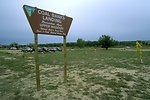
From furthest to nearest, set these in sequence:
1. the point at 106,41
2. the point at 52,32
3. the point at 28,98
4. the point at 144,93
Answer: the point at 106,41, the point at 52,32, the point at 144,93, the point at 28,98

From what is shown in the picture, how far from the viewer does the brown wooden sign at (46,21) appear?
18.3ft

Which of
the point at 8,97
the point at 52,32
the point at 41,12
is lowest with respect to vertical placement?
the point at 8,97

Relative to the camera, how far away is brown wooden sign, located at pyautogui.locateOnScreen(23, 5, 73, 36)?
5577mm

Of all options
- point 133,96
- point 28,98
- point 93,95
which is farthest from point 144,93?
point 28,98

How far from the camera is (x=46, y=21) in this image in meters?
6.17

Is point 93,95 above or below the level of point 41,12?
below

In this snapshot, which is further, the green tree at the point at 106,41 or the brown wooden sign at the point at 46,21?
the green tree at the point at 106,41

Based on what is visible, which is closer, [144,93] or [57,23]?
[144,93]

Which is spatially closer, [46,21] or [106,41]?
[46,21]

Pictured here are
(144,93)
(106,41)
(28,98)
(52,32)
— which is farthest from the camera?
(106,41)

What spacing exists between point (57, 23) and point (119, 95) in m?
3.60

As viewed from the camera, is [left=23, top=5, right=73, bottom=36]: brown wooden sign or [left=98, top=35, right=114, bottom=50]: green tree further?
[left=98, top=35, right=114, bottom=50]: green tree

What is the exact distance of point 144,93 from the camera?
5.65m

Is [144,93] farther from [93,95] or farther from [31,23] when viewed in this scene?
[31,23]
